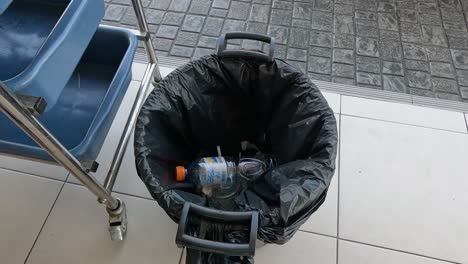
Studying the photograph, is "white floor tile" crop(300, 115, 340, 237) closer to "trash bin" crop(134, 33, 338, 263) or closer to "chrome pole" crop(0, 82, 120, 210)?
"trash bin" crop(134, 33, 338, 263)

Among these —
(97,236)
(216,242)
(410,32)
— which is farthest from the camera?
(410,32)

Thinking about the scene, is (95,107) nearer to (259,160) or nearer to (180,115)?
(180,115)

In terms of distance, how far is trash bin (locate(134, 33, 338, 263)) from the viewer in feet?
2.11

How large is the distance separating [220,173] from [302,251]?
284 mm

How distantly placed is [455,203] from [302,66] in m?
0.60

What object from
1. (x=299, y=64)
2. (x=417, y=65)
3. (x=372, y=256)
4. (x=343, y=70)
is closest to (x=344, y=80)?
(x=343, y=70)

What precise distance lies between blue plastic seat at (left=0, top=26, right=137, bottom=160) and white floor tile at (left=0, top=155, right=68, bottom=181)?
0.23m

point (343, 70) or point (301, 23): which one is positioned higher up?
point (301, 23)

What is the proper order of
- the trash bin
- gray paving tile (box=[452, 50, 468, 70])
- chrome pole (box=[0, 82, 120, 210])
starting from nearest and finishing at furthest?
chrome pole (box=[0, 82, 120, 210])
the trash bin
gray paving tile (box=[452, 50, 468, 70])

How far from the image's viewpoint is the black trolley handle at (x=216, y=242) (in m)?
0.59

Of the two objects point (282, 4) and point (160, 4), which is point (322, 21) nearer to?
point (282, 4)

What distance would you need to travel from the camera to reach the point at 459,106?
117cm

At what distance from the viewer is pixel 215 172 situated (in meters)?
0.87

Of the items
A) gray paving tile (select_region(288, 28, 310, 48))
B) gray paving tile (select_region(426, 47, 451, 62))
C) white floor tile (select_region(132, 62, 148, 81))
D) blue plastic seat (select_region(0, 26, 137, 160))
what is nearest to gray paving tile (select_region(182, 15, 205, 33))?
white floor tile (select_region(132, 62, 148, 81))
